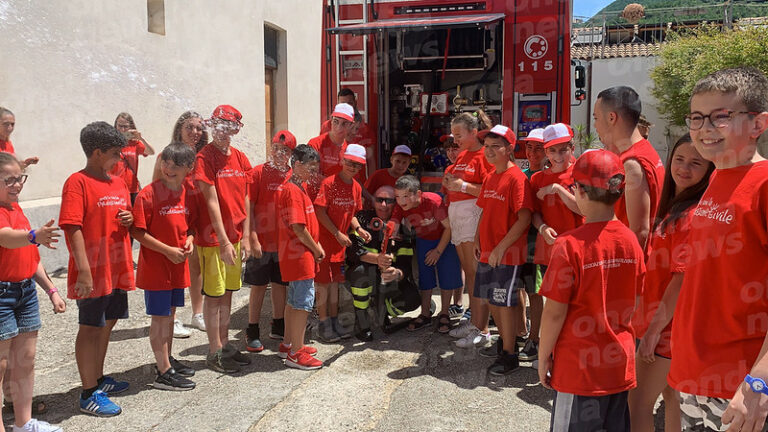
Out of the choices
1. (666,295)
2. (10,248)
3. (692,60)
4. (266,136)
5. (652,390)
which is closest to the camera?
(666,295)

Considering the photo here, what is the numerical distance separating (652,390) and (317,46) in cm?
1245

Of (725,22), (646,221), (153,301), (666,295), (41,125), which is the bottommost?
(153,301)

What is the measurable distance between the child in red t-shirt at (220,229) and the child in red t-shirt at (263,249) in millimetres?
200

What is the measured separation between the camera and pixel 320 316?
4.94 meters

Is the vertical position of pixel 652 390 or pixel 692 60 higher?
pixel 692 60

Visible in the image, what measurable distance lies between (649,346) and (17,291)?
3.04 meters

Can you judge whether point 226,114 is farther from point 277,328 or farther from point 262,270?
point 277,328

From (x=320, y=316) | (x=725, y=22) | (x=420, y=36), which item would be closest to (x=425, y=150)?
(x=420, y=36)

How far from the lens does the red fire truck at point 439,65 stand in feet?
20.2

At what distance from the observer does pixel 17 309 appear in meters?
3.06

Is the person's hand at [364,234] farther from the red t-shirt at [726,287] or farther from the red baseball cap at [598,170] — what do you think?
the red t-shirt at [726,287]

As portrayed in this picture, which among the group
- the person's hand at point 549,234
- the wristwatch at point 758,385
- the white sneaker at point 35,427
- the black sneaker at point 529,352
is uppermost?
the person's hand at point 549,234

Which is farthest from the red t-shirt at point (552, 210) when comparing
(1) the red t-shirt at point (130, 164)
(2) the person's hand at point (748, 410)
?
(1) the red t-shirt at point (130, 164)

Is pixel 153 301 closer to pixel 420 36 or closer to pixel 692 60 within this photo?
pixel 420 36
